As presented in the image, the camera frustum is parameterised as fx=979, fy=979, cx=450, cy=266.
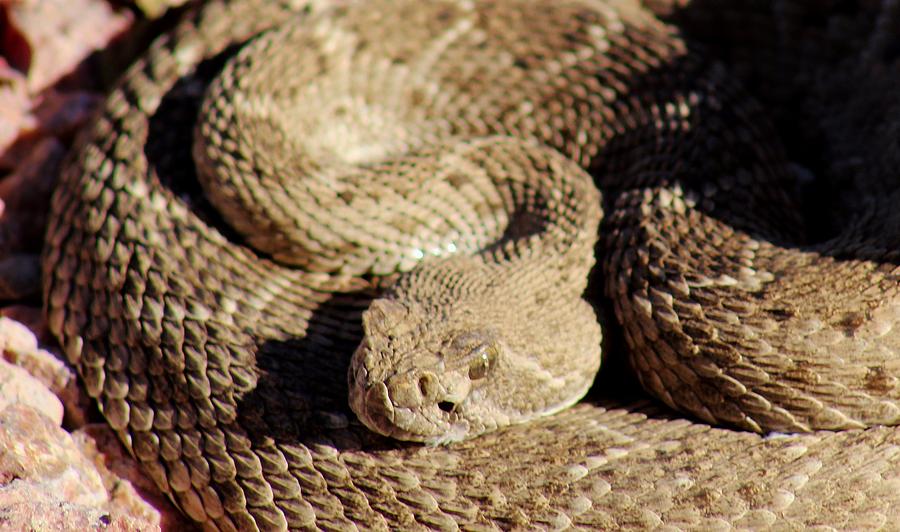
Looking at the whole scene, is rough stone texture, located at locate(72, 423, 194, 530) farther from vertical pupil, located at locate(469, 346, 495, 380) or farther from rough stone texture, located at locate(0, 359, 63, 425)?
vertical pupil, located at locate(469, 346, 495, 380)

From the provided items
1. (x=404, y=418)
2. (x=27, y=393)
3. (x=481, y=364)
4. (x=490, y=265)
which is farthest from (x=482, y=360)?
(x=27, y=393)

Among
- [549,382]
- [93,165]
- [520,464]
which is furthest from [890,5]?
[93,165]

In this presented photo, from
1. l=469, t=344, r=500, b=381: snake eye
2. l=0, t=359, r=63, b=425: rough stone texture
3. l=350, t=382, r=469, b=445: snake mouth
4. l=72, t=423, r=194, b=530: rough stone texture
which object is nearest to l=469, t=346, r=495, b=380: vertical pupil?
l=469, t=344, r=500, b=381: snake eye

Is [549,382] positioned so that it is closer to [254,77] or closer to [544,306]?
[544,306]

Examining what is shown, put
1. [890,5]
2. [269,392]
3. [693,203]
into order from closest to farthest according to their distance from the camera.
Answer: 1. [269,392]
2. [693,203]
3. [890,5]

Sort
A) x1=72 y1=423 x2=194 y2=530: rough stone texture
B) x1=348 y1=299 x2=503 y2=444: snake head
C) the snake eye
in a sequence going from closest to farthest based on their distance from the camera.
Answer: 1. x1=348 y1=299 x2=503 y2=444: snake head
2. the snake eye
3. x1=72 y1=423 x2=194 y2=530: rough stone texture

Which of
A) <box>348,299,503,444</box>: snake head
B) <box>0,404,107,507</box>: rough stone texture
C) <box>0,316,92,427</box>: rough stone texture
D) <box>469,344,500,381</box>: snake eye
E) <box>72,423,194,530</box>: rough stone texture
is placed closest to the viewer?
<box>0,404,107,507</box>: rough stone texture

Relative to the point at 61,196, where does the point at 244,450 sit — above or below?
below

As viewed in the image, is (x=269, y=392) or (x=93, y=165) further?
(x=93, y=165)
